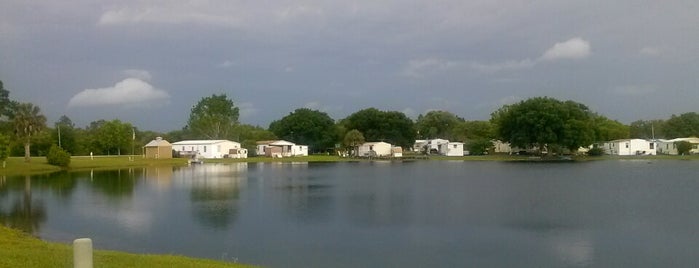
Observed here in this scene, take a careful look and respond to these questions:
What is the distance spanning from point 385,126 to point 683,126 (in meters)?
60.6

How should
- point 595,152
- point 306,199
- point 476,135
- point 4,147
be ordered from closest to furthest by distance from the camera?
point 306,199, point 4,147, point 595,152, point 476,135

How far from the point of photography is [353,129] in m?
121

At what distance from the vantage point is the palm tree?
72062mm

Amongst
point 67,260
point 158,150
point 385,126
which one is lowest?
point 67,260

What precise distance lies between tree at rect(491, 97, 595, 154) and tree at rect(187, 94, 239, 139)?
52.4 meters

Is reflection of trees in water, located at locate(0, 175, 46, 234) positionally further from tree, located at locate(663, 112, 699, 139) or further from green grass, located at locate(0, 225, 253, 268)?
tree, located at locate(663, 112, 699, 139)

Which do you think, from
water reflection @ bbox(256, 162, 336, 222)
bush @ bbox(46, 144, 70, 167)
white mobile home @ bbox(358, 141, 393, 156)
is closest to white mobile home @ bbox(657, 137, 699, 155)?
white mobile home @ bbox(358, 141, 393, 156)

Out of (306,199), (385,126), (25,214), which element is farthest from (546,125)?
(25,214)

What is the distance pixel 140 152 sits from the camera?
109 m

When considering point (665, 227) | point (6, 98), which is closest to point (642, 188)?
point (665, 227)

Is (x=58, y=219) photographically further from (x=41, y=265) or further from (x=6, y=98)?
(x=6, y=98)

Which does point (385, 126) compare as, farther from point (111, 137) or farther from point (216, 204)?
point (216, 204)

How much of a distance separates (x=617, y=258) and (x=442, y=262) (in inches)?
206

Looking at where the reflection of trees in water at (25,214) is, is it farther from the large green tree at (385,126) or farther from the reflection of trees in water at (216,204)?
the large green tree at (385,126)
